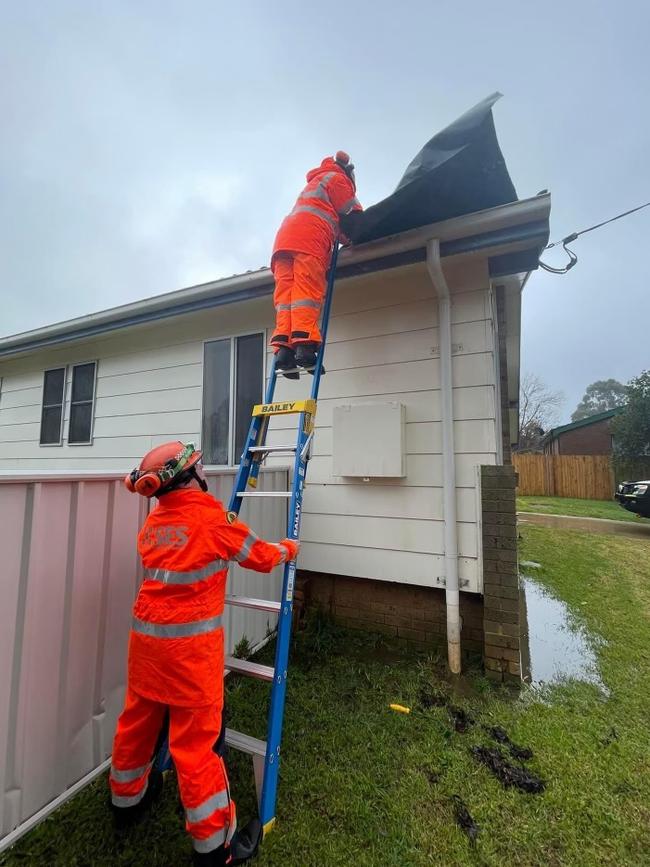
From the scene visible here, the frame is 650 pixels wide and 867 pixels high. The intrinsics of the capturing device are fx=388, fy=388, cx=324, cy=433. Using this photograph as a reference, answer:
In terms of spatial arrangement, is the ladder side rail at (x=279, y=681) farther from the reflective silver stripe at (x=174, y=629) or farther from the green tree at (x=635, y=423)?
the green tree at (x=635, y=423)

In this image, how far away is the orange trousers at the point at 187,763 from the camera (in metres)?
1.44

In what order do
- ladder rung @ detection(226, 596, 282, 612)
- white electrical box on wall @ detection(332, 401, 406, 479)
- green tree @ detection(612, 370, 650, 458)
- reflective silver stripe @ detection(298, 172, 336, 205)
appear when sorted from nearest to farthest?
ladder rung @ detection(226, 596, 282, 612), reflective silver stripe @ detection(298, 172, 336, 205), white electrical box on wall @ detection(332, 401, 406, 479), green tree @ detection(612, 370, 650, 458)

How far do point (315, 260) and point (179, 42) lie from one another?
5954mm

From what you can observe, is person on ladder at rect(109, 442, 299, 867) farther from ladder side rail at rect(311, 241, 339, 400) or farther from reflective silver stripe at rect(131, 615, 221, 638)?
ladder side rail at rect(311, 241, 339, 400)

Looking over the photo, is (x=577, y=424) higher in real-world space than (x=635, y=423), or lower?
higher

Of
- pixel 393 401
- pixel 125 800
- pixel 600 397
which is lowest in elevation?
→ pixel 125 800

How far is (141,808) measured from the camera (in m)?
1.75

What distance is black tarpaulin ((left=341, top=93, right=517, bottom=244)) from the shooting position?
2.83 meters

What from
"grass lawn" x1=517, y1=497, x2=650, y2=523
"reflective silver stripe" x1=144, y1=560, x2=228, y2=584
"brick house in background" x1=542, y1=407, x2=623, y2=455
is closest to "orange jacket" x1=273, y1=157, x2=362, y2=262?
"reflective silver stripe" x1=144, y1=560, x2=228, y2=584

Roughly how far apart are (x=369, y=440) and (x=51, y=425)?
5281mm

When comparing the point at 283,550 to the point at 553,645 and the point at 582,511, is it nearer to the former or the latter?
the point at 553,645

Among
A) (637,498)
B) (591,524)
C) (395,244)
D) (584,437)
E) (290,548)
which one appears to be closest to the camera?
(290,548)

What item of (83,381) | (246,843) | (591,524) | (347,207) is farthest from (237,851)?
(591,524)

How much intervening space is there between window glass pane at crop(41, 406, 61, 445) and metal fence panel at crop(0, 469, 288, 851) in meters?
4.73
